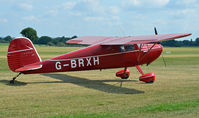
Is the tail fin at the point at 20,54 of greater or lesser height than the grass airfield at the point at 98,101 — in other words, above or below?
above

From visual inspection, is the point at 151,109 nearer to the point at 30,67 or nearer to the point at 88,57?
the point at 88,57

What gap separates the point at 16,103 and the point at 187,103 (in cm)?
467

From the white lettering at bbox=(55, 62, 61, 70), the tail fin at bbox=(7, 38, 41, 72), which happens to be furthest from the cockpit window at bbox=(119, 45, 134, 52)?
the tail fin at bbox=(7, 38, 41, 72)

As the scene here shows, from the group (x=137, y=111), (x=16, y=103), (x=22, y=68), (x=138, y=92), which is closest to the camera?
(x=137, y=111)

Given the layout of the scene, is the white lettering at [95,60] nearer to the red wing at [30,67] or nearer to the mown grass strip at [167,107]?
the red wing at [30,67]

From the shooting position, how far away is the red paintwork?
10.6 meters

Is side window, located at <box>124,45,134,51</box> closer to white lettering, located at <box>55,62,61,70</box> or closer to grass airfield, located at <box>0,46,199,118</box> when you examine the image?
grass airfield, located at <box>0,46,199,118</box>

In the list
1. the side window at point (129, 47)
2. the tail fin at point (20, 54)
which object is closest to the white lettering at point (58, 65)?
the tail fin at point (20, 54)

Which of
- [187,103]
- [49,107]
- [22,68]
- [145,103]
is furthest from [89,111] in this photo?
[22,68]

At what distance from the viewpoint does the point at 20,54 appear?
35.0ft

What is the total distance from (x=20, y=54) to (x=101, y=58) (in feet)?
11.0

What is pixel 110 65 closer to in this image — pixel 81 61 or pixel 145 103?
pixel 81 61

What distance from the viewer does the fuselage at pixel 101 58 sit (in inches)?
442

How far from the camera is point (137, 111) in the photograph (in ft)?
21.5
